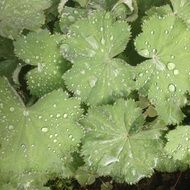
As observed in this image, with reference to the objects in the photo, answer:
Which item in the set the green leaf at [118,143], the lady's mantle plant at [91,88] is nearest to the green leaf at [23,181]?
the lady's mantle plant at [91,88]

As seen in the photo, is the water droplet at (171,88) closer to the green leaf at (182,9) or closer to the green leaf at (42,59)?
the green leaf at (182,9)

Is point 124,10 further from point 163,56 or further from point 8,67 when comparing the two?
point 8,67

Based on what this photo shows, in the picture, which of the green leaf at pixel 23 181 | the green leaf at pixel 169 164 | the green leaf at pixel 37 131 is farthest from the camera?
the green leaf at pixel 169 164

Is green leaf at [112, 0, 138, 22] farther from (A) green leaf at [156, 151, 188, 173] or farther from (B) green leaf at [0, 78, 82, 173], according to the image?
(A) green leaf at [156, 151, 188, 173]

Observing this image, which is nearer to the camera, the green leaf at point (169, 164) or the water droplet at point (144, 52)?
the water droplet at point (144, 52)

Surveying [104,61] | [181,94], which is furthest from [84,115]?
[181,94]

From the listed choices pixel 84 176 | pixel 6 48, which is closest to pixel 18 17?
pixel 6 48
